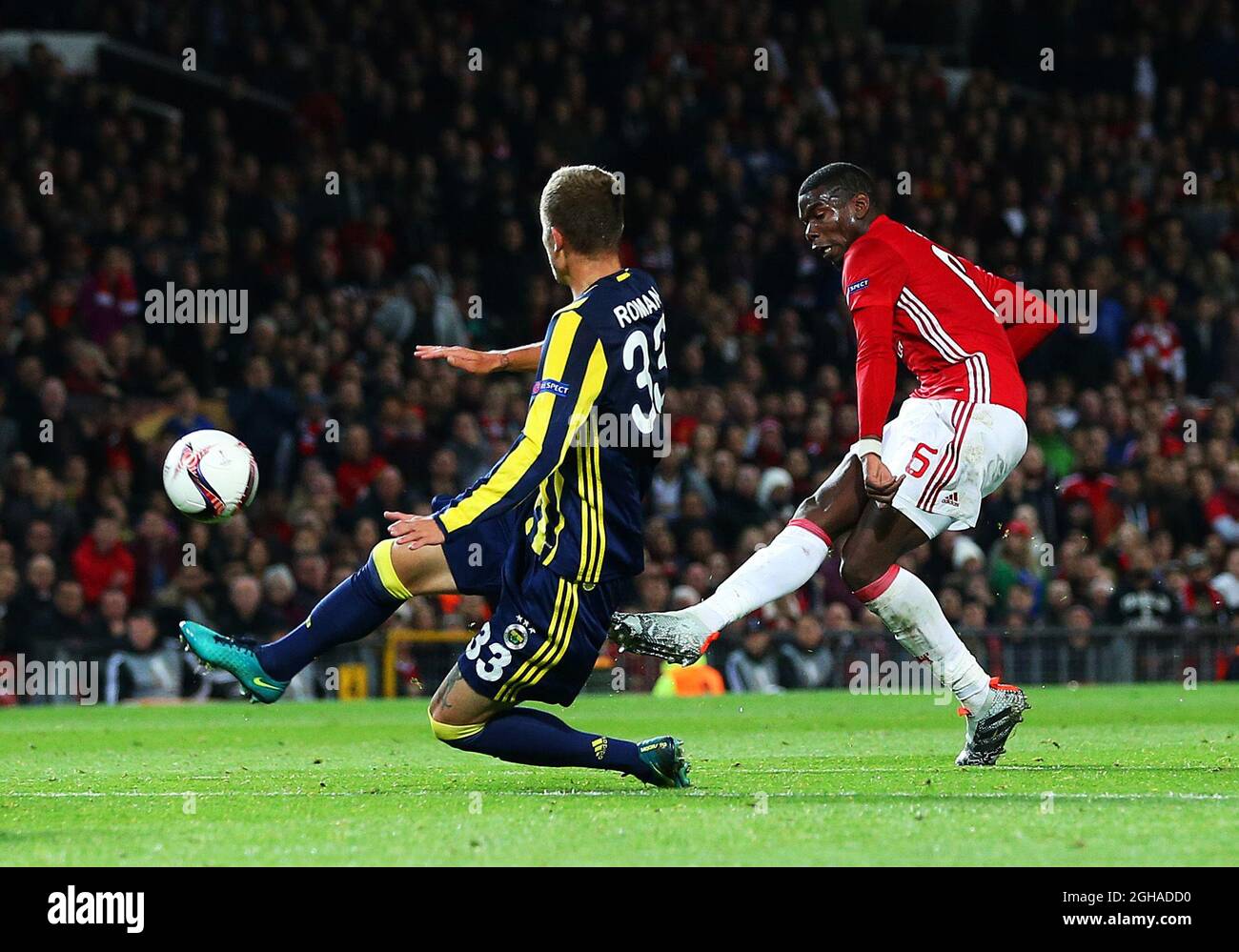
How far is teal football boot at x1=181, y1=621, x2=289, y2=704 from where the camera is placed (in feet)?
20.2

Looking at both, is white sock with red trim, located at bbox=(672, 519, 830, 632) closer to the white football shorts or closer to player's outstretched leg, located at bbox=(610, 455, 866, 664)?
player's outstretched leg, located at bbox=(610, 455, 866, 664)

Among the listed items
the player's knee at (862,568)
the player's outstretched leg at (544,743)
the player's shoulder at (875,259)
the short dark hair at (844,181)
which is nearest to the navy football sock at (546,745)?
the player's outstretched leg at (544,743)

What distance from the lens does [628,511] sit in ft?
19.8

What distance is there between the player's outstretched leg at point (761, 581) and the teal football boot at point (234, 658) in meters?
1.13

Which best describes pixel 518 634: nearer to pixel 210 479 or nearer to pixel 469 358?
pixel 469 358

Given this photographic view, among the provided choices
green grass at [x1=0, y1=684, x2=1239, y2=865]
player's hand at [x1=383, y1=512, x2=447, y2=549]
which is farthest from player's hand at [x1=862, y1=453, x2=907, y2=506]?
player's hand at [x1=383, y1=512, x2=447, y2=549]

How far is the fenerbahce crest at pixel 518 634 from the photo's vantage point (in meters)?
5.95

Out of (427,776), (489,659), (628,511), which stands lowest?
(427,776)

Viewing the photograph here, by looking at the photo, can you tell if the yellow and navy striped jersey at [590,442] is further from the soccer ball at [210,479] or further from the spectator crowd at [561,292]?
the spectator crowd at [561,292]

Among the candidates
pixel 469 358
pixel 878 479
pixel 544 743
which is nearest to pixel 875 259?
pixel 878 479

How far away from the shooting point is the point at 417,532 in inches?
222
